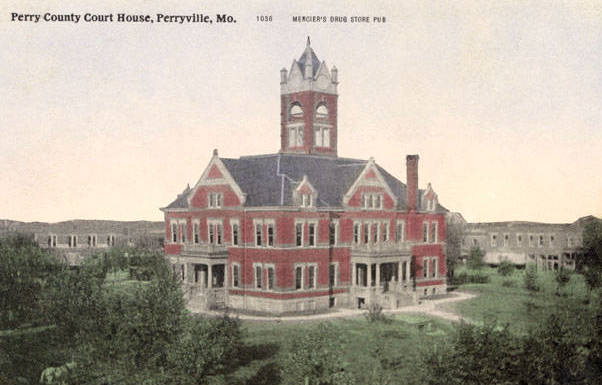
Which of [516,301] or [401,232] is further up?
[401,232]

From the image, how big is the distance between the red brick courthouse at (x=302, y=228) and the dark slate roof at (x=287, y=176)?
68 millimetres

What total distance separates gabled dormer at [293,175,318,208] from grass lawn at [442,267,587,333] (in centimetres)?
1032

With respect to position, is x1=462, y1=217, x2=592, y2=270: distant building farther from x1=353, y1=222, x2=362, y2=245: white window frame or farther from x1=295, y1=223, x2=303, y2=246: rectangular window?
x1=295, y1=223, x2=303, y2=246: rectangular window

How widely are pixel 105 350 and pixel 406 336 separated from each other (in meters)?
14.6

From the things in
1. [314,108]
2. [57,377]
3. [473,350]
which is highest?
[314,108]

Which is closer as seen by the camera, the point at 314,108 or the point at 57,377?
the point at 57,377

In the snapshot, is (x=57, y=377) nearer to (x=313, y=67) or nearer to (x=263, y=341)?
(x=263, y=341)

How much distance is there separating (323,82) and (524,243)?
30.6 meters

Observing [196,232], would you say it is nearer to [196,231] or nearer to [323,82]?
A: [196,231]

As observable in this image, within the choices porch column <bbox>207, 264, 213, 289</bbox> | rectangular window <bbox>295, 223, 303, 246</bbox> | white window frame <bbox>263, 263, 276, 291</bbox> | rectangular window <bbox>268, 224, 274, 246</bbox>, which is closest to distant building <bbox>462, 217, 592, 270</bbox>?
rectangular window <bbox>295, 223, 303, 246</bbox>

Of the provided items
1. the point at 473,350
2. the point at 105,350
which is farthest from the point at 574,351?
the point at 105,350

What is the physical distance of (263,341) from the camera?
98.4ft

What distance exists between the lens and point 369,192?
4150 cm

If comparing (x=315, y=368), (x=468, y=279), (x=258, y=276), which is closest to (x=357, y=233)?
(x=258, y=276)
